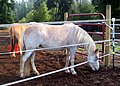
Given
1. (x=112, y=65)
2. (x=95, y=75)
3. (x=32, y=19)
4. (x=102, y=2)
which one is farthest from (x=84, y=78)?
(x=32, y=19)

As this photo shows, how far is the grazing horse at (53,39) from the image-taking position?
535 cm

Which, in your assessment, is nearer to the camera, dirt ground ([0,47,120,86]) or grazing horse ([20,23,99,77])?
dirt ground ([0,47,120,86])

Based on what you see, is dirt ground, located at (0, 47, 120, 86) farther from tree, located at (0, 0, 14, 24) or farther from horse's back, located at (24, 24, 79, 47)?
tree, located at (0, 0, 14, 24)

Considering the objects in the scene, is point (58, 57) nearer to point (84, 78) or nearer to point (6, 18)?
point (84, 78)

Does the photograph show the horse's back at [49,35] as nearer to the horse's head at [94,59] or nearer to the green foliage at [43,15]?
the horse's head at [94,59]

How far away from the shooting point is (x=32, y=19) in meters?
45.6

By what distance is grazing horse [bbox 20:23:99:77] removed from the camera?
5.35 m

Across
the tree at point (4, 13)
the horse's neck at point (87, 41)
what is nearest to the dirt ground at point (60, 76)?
the horse's neck at point (87, 41)

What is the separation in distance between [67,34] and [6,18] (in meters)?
35.5

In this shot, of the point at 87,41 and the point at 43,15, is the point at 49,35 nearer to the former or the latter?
the point at 87,41

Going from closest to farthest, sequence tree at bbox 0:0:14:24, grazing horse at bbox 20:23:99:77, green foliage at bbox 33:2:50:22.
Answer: grazing horse at bbox 20:23:99:77
tree at bbox 0:0:14:24
green foliage at bbox 33:2:50:22

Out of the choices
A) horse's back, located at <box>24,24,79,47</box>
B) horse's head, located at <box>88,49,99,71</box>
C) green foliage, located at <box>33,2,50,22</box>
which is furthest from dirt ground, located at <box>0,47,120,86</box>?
green foliage, located at <box>33,2,50,22</box>

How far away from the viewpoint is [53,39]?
5605 millimetres

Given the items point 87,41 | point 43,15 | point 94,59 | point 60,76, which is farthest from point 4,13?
point 60,76
